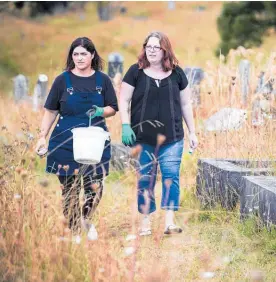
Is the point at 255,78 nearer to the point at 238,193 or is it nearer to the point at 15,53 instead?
the point at 238,193

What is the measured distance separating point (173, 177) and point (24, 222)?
2.02 metres

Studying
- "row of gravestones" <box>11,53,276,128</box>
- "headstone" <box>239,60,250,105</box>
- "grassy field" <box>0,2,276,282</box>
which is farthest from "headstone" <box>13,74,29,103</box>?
"headstone" <box>239,60,250,105</box>

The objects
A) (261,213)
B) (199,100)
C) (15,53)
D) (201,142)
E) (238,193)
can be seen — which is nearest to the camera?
(261,213)

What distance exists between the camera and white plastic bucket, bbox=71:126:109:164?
5250 mm

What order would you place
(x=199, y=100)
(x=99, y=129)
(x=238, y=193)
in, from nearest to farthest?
(x=99, y=129) < (x=238, y=193) < (x=199, y=100)

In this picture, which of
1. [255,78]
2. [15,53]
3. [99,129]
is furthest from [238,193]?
[15,53]

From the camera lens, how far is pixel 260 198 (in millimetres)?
5836

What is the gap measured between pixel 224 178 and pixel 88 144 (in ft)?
5.64

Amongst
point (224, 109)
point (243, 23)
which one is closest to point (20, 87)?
point (224, 109)

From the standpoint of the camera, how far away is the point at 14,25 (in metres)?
35.0

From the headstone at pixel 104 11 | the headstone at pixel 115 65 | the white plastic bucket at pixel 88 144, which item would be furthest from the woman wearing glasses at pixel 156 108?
the headstone at pixel 104 11

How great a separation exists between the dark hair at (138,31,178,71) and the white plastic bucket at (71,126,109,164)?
3.15 feet

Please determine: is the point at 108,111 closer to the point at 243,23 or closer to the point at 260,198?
the point at 260,198

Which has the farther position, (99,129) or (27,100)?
(27,100)
